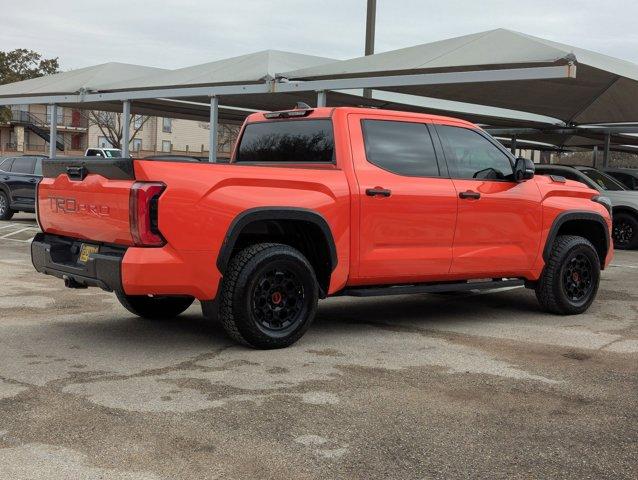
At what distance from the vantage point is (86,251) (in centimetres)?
583

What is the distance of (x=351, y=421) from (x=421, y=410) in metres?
0.46

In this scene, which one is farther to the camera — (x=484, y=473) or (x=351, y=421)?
(x=351, y=421)

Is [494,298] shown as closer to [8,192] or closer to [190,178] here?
[190,178]

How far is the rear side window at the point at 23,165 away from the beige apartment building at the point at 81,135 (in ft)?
149

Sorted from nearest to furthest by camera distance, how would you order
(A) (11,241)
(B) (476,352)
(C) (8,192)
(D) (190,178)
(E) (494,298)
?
(D) (190,178)
(B) (476,352)
(E) (494,298)
(A) (11,241)
(C) (8,192)

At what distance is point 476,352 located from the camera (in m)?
6.14

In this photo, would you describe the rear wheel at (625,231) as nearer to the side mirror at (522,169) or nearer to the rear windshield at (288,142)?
the side mirror at (522,169)

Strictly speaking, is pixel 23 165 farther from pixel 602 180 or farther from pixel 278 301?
pixel 278 301

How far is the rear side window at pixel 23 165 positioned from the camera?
1883cm

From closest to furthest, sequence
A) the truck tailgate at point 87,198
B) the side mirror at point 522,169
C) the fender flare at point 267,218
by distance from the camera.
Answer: the truck tailgate at point 87,198 → the fender flare at point 267,218 → the side mirror at point 522,169

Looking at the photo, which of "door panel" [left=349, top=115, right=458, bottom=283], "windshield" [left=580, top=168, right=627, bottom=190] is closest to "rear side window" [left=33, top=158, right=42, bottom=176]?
"windshield" [left=580, top=168, right=627, bottom=190]

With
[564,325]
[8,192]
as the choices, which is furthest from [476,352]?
[8,192]

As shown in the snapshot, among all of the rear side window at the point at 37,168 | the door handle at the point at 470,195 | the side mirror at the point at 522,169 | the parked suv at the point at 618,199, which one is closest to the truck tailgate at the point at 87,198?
the door handle at the point at 470,195

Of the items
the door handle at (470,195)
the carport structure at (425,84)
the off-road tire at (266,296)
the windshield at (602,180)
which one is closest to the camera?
the off-road tire at (266,296)
